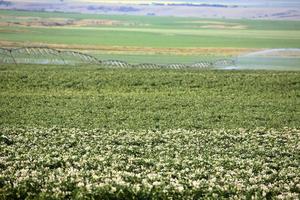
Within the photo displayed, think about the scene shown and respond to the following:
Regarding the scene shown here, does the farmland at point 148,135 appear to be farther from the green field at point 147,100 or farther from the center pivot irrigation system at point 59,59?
the center pivot irrigation system at point 59,59

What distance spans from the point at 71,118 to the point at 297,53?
5155 cm

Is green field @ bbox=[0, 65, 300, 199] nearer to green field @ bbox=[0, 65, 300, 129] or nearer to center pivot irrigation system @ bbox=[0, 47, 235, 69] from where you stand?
green field @ bbox=[0, 65, 300, 129]

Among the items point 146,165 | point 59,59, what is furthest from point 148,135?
point 59,59

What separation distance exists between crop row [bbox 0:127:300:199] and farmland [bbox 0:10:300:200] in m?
0.03

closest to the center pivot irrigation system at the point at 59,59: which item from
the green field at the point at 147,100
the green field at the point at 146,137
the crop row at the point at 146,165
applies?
the green field at the point at 147,100

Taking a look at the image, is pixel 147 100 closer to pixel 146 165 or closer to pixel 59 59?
pixel 146 165

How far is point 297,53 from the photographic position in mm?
68938

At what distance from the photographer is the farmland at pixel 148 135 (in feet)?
37.1

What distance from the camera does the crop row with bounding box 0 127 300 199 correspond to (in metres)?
11.0

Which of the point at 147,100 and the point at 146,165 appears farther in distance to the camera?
the point at 147,100

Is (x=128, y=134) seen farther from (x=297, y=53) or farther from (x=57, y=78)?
(x=297, y=53)

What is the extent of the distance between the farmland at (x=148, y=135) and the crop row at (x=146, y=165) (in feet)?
0.10

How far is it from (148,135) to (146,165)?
206 inches

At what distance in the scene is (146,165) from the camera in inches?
521
